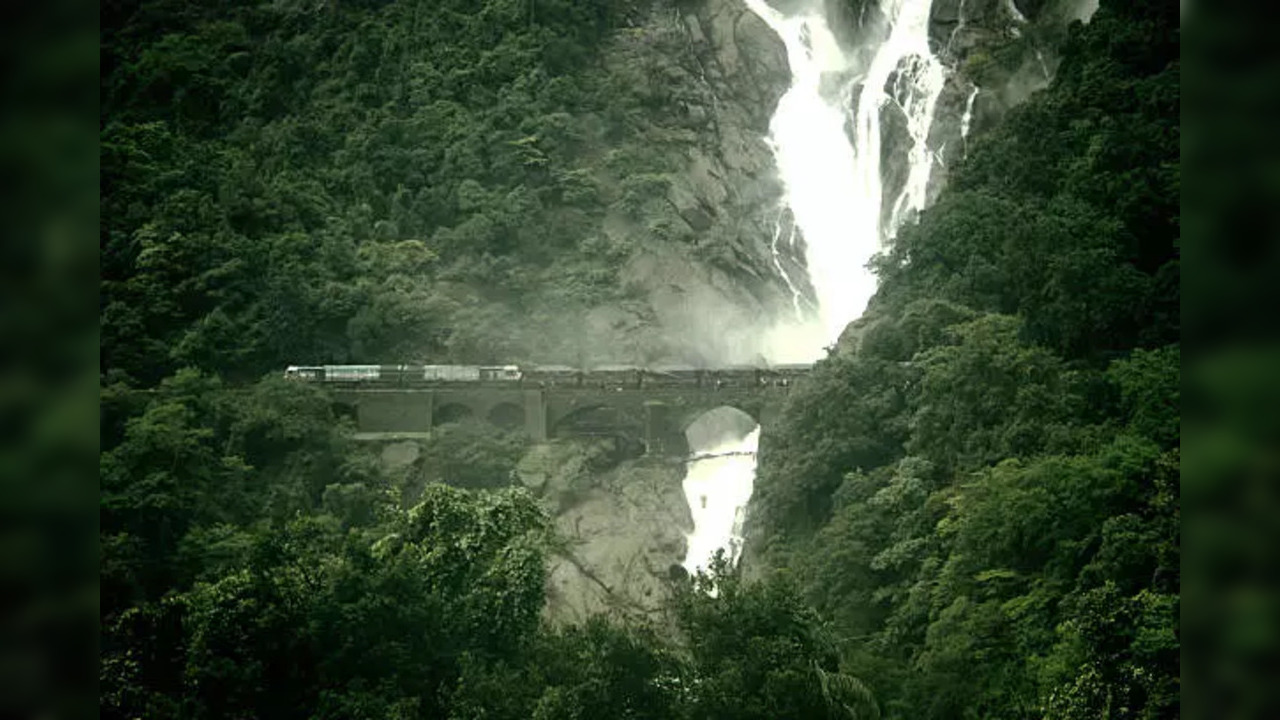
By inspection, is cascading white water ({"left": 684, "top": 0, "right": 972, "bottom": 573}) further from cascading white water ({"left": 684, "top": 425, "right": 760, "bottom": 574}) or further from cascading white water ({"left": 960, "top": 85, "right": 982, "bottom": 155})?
cascading white water ({"left": 684, "top": 425, "right": 760, "bottom": 574})

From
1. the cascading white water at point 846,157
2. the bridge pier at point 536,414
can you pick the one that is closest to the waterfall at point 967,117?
the cascading white water at point 846,157

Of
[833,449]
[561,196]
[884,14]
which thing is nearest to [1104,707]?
[833,449]

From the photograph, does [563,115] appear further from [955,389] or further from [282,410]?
[955,389]

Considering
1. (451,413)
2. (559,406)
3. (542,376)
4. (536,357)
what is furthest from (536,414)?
(536,357)

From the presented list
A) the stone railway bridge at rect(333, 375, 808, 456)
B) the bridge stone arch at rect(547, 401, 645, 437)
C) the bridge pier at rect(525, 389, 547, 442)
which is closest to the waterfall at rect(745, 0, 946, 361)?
the stone railway bridge at rect(333, 375, 808, 456)

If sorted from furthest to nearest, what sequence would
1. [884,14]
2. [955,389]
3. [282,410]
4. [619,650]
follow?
→ 1. [884,14]
2. [282,410]
3. [955,389]
4. [619,650]

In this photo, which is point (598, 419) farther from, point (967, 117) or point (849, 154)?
point (967, 117)

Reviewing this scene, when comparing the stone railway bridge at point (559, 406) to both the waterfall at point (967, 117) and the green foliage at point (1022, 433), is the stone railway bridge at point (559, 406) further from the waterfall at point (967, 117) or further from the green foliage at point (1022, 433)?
the waterfall at point (967, 117)
